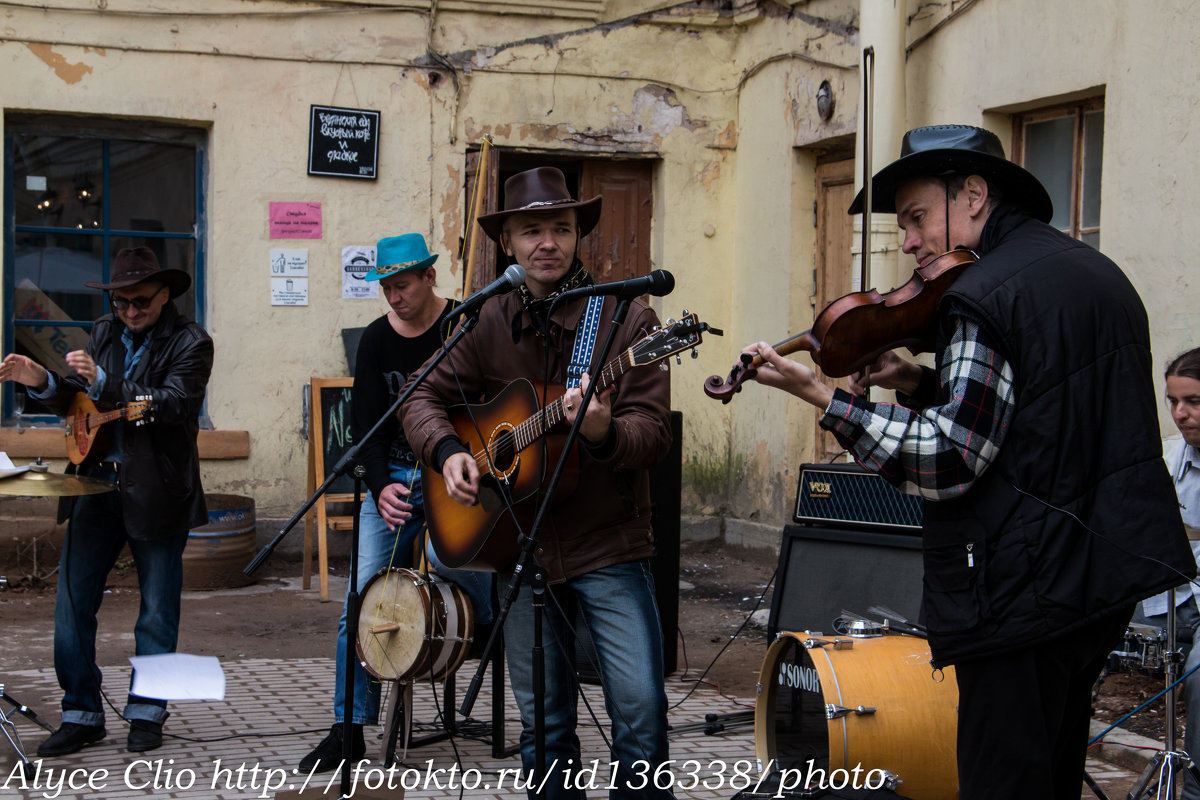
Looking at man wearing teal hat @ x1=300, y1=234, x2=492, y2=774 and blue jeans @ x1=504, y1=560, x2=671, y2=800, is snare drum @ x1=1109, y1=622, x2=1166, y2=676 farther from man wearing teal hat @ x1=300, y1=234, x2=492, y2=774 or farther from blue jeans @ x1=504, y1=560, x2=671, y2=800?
man wearing teal hat @ x1=300, y1=234, x2=492, y2=774

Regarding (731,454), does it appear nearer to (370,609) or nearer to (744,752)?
(744,752)

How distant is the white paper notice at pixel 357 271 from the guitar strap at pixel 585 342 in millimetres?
5491

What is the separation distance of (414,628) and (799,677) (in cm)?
131

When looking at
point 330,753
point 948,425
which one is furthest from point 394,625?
point 948,425

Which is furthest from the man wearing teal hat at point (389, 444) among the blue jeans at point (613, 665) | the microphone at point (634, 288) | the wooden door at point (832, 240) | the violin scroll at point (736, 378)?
the wooden door at point (832, 240)

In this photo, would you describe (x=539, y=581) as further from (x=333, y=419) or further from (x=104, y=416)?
(x=333, y=419)

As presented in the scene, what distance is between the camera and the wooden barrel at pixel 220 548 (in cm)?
794

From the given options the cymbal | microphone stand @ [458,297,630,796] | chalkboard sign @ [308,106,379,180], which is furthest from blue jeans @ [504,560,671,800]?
chalkboard sign @ [308,106,379,180]

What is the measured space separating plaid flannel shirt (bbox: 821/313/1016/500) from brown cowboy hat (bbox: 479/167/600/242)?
126cm

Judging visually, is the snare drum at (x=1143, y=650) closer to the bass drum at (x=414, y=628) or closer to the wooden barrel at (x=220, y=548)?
the bass drum at (x=414, y=628)

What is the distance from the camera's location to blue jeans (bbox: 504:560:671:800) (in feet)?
10.7

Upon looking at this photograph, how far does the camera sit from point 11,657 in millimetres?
6230

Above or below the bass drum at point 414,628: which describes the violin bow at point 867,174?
above

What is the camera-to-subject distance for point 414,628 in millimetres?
4293
